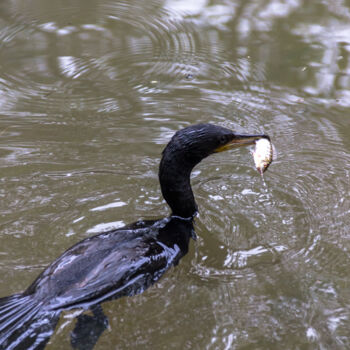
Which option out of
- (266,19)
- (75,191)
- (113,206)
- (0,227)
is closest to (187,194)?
(113,206)

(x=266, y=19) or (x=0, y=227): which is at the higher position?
(x=266, y=19)

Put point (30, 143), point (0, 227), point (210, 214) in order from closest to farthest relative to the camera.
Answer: point (0, 227)
point (210, 214)
point (30, 143)

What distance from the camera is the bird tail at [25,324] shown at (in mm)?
3252

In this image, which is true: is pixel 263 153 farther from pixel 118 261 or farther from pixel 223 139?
pixel 118 261

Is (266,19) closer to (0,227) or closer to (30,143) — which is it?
(30,143)

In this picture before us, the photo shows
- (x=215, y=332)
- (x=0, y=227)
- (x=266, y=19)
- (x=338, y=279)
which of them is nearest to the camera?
(x=215, y=332)

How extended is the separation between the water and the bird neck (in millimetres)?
242

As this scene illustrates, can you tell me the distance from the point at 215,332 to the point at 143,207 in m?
1.50

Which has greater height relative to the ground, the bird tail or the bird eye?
the bird eye

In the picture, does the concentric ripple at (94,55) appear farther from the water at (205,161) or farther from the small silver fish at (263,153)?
the small silver fish at (263,153)

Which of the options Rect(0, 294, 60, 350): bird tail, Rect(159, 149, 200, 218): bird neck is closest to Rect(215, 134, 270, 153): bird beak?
Rect(159, 149, 200, 218): bird neck

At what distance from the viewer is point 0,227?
4.29 metres

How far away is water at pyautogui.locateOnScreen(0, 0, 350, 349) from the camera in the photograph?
3.69 m

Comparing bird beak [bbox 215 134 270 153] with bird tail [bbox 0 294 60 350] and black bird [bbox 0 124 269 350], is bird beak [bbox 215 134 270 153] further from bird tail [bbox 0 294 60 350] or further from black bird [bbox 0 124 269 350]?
bird tail [bbox 0 294 60 350]
